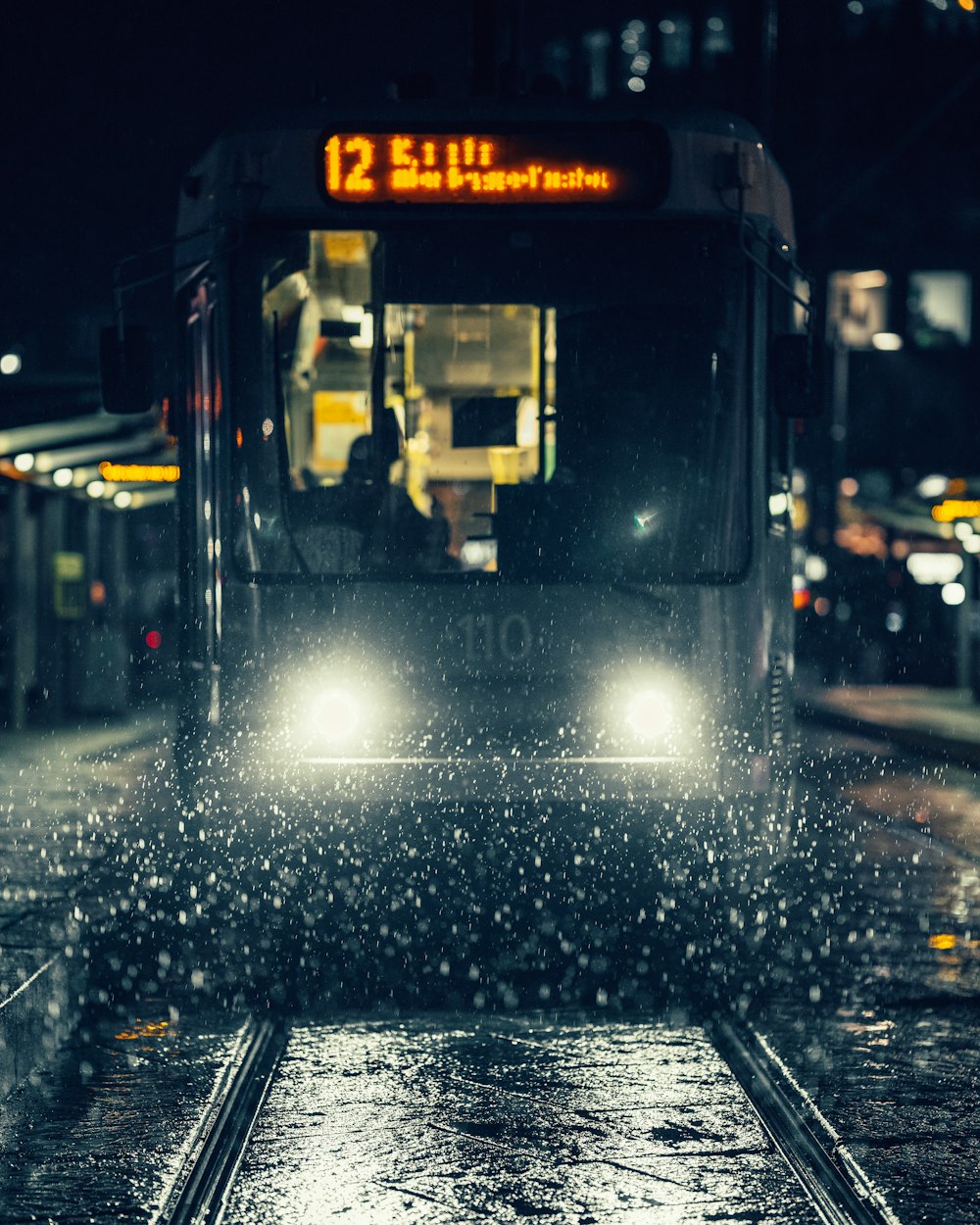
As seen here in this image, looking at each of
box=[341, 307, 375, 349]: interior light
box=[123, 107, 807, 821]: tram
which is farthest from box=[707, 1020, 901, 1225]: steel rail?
box=[341, 307, 375, 349]: interior light

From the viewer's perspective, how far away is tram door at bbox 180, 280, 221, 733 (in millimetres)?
8719

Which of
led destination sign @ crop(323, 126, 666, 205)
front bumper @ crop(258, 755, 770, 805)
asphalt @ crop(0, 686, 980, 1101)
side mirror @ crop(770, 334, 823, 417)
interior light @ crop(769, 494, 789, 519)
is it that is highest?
led destination sign @ crop(323, 126, 666, 205)

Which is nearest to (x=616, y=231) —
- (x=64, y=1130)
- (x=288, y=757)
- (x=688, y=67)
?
(x=288, y=757)

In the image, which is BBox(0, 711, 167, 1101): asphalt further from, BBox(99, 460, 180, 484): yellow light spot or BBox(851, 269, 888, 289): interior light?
BBox(851, 269, 888, 289): interior light

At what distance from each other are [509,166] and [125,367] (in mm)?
1936

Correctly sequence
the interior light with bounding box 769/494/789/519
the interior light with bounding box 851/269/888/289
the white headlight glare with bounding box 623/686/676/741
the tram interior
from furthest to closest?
the interior light with bounding box 851/269/888/289 < the interior light with bounding box 769/494/789/519 < the white headlight glare with bounding box 623/686/676/741 < the tram interior

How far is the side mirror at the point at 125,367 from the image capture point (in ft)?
28.7

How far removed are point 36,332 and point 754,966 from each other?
54.2 meters

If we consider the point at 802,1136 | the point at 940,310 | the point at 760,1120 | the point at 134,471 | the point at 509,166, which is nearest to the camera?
the point at 802,1136

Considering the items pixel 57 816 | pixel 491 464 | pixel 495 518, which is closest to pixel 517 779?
pixel 495 518

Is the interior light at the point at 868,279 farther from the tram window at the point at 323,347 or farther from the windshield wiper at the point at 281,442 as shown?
the windshield wiper at the point at 281,442

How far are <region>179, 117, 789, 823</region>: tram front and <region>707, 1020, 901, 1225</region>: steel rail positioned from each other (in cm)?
236

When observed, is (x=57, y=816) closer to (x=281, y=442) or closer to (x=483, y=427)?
(x=281, y=442)

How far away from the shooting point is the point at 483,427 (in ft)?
27.4
